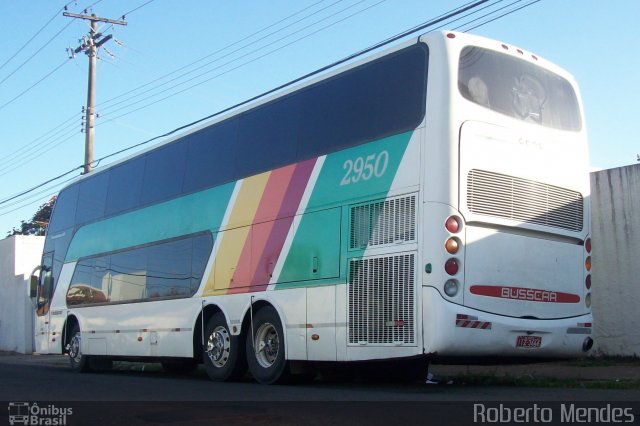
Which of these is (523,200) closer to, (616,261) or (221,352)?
(616,261)

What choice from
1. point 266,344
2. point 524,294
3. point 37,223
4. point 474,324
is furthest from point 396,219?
point 37,223

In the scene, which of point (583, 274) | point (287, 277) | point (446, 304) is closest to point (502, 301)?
point (446, 304)

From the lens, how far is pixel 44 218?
55.1 meters

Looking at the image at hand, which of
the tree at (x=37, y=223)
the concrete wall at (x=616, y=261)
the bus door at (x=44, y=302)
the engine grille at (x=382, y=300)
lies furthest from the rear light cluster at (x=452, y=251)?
the tree at (x=37, y=223)

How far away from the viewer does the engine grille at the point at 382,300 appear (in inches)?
354

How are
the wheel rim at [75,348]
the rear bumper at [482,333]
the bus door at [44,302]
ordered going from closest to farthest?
1. the rear bumper at [482,333]
2. the wheel rim at [75,348]
3. the bus door at [44,302]

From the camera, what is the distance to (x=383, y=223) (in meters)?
9.50

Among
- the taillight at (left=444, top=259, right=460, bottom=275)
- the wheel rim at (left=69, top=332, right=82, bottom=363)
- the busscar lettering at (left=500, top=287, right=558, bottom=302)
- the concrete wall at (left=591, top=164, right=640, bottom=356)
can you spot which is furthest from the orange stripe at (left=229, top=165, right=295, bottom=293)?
the wheel rim at (left=69, top=332, right=82, bottom=363)

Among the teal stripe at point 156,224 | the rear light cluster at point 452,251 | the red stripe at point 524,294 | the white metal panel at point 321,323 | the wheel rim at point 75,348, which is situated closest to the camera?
the rear light cluster at point 452,251

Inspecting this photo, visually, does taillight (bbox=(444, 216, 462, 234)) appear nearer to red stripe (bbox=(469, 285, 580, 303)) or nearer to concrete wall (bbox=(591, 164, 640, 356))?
red stripe (bbox=(469, 285, 580, 303))

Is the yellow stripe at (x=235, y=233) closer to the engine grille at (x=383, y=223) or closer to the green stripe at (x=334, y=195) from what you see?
the green stripe at (x=334, y=195)

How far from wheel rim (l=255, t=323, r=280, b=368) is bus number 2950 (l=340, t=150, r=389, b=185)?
2.73 meters

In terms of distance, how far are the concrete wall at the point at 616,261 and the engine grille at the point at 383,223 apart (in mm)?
5719

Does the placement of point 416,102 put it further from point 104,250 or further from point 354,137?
point 104,250
